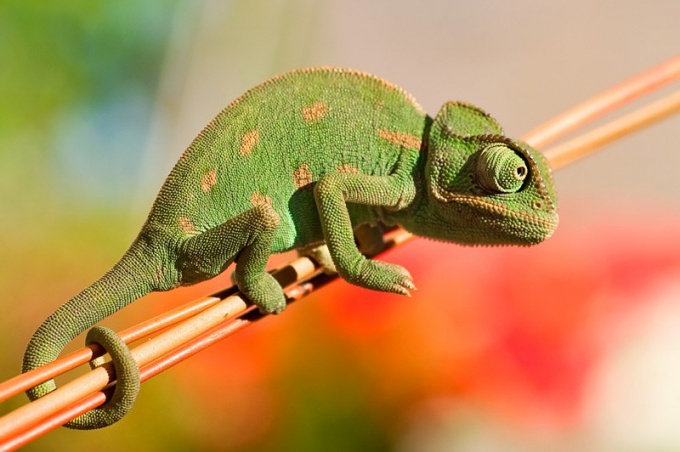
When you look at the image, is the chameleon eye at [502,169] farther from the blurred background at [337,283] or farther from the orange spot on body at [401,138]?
the blurred background at [337,283]

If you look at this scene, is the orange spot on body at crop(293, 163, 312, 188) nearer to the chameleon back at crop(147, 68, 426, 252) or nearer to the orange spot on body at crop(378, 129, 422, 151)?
the chameleon back at crop(147, 68, 426, 252)

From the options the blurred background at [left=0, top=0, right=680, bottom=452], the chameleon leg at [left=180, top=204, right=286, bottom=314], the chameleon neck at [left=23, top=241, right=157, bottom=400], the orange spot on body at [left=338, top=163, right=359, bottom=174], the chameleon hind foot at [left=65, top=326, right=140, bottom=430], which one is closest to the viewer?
the chameleon hind foot at [left=65, top=326, right=140, bottom=430]

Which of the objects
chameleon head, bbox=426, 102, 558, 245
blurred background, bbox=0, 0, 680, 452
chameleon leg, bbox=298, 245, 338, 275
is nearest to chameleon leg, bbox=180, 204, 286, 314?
chameleon leg, bbox=298, 245, 338, 275

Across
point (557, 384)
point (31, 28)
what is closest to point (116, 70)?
point (31, 28)

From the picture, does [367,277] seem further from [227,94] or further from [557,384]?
[227,94]

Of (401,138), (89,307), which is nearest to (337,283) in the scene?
(401,138)

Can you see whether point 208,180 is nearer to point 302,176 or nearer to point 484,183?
point 302,176
